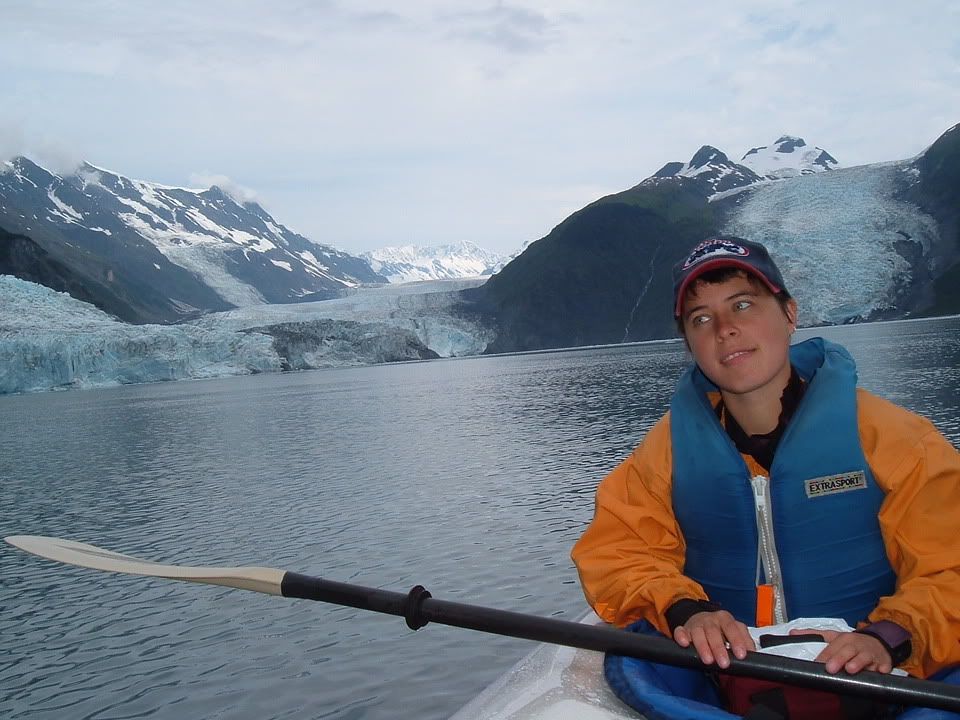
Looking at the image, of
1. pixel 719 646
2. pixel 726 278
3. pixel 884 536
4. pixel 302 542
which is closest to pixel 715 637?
pixel 719 646

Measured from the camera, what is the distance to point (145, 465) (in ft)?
80.0

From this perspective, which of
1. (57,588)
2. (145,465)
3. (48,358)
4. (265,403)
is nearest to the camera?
(57,588)

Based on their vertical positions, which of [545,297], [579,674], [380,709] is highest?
[545,297]

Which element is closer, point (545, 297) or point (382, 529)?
point (382, 529)

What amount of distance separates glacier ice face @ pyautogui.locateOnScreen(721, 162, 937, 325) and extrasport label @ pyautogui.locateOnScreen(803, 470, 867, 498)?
78043 millimetres

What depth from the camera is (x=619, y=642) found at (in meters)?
2.80

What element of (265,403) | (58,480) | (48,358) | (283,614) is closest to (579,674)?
(283,614)

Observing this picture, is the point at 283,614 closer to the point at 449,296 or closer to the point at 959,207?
the point at 449,296

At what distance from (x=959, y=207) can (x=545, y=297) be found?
186 ft

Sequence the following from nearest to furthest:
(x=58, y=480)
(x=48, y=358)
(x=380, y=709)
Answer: (x=380, y=709) < (x=58, y=480) < (x=48, y=358)

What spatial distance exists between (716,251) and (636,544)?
1.20 meters

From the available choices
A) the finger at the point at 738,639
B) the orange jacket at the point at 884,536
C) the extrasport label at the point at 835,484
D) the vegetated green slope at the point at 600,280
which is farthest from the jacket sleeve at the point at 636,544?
the vegetated green slope at the point at 600,280

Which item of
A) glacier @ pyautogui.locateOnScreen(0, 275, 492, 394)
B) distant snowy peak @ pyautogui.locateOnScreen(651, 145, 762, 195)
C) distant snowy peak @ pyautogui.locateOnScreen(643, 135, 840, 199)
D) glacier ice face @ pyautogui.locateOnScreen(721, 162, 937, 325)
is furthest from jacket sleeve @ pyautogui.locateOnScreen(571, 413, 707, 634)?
distant snowy peak @ pyautogui.locateOnScreen(651, 145, 762, 195)

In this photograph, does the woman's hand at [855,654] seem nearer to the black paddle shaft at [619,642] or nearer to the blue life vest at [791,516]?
the black paddle shaft at [619,642]
